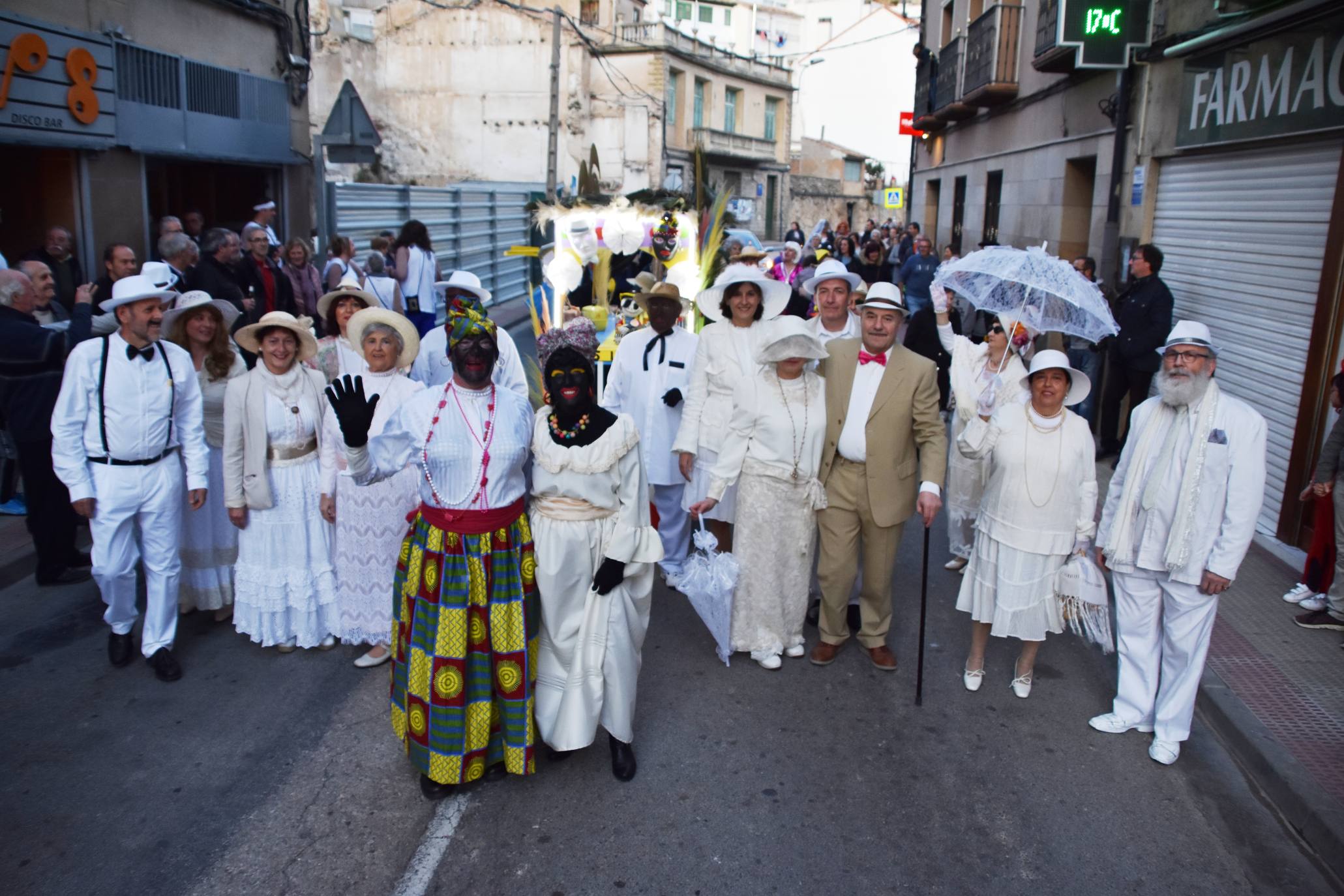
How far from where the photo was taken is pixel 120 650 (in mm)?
5203

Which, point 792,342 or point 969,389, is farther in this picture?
point 969,389

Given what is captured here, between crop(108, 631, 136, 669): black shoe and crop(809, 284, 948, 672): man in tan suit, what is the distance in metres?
3.52

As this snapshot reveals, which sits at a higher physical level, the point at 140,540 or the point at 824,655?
the point at 140,540

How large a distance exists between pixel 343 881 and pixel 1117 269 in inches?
405

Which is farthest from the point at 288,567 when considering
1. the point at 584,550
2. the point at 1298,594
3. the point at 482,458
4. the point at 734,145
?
the point at 734,145

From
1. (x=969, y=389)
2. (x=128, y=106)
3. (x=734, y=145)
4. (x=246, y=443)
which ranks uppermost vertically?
(x=734, y=145)

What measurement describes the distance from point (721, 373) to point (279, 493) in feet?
8.04

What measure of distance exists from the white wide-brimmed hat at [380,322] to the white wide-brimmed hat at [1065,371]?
2988 mm

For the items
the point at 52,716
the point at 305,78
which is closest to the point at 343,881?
the point at 52,716

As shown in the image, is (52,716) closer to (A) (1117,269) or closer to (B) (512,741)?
(B) (512,741)

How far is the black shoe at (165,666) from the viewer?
506 centimetres

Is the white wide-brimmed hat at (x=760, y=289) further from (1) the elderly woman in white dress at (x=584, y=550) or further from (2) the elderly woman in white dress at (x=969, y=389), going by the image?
(1) the elderly woman in white dress at (x=584, y=550)

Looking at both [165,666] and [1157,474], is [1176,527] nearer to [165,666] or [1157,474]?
[1157,474]

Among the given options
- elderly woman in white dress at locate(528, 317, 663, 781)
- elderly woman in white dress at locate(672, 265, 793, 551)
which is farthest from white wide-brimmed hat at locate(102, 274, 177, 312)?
elderly woman in white dress at locate(672, 265, 793, 551)
